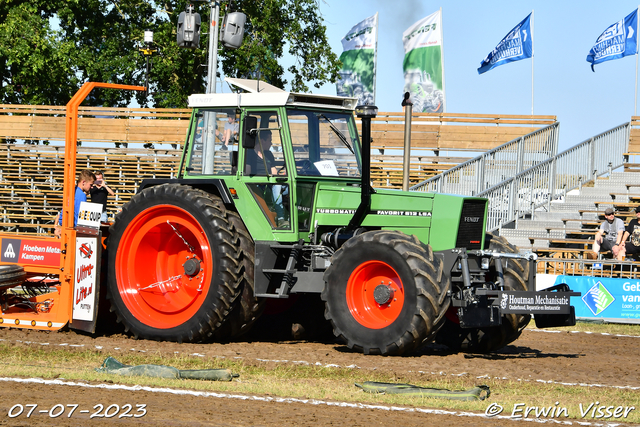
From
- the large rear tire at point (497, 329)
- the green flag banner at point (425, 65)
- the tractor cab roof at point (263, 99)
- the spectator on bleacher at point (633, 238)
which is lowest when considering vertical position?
the large rear tire at point (497, 329)

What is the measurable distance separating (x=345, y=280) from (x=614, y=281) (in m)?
6.76

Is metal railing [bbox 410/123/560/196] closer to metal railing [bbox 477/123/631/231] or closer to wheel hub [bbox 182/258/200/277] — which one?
metal railing [bbox 477/123/631/231]

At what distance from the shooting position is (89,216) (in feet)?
30.0

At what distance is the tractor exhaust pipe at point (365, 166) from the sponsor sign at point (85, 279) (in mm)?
2790

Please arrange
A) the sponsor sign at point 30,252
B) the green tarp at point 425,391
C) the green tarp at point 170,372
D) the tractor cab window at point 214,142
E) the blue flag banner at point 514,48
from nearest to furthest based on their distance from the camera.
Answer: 1. the green tarp at point 425,391
2. the green tarp at point 170,372
3. the tractor cab window at point 214,142
4. the sponsor sign at point 30,252
5. the blue flag banner at point 514,48

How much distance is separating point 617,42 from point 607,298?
12.2m

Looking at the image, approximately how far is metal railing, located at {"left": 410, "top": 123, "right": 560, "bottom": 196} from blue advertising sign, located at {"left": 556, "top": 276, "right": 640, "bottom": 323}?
16.6 feet

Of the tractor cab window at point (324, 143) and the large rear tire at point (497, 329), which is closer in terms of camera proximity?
the large rear tire at point (497, 329)

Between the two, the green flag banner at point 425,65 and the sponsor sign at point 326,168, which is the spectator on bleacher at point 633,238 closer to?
the sponsor sign at point 326,168

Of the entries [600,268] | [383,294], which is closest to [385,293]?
[383,294]

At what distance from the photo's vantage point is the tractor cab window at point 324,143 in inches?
340

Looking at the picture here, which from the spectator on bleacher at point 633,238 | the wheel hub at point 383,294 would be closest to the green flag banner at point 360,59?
the spectator on bleacher at point 633,238

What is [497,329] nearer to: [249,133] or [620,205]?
[249,133]

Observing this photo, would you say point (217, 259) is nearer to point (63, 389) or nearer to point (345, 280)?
point (345, 280)
